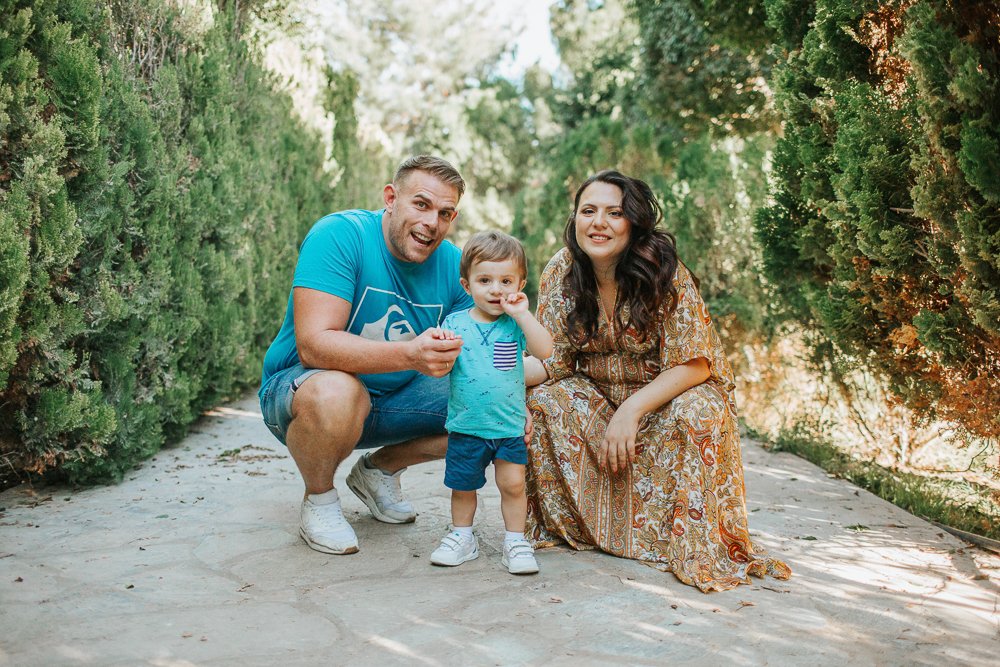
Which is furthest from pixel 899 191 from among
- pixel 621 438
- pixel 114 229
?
pixel 114 229

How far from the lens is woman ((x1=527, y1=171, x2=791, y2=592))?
2.85 meters

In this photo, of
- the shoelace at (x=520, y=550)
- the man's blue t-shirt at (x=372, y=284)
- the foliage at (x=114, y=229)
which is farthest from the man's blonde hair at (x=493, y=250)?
the foliage at (x=114, y=229)

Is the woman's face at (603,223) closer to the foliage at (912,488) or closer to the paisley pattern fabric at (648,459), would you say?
the paisley pattern fabric at (648,459)

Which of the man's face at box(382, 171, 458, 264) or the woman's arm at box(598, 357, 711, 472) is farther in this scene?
the man's face at box(382, 171, 458, 264)

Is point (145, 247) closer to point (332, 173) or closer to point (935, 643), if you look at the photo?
point (935, 643)

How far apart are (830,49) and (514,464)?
2702 millimetres

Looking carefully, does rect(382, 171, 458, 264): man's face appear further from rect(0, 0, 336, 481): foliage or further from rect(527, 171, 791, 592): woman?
rect(0, 0, 336, 481): foliage

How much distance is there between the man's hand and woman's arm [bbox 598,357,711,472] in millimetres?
676

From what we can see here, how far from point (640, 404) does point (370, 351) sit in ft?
→ 3.40

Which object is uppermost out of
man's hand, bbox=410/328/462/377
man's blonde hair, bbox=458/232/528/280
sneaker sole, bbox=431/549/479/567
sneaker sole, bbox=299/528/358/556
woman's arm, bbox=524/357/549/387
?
man's blonde hair, bbox=458/232/528/280

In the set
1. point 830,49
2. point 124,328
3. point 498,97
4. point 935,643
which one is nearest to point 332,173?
point 124,328

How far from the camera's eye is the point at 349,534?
308 cm

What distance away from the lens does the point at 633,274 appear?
3.09 meters

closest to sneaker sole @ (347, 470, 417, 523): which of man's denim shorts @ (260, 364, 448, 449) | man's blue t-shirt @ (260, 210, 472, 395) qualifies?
man's denim shorts @ (260, 364, 448, 449)
